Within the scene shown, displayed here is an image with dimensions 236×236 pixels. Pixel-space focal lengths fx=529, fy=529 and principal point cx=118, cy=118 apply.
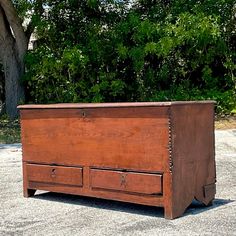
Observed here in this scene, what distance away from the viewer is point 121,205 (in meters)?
5.87

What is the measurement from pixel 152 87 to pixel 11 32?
4.46 m

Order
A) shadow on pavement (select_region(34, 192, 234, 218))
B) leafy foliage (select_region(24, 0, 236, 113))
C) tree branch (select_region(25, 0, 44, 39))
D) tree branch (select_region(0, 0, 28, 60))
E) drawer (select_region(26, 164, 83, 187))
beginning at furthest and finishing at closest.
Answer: tree branch (select_region(25, 0, 44, 39)), leafy foliage (select_region(24, 0, 236, 113)), tree branch (select_region(0, 0, 28, 60)), drawer (select_region(26, 164, 83, 187)), shadow on pavement (select_region(34, 192, 234, 218))

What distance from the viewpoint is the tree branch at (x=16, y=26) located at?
14.6 meters

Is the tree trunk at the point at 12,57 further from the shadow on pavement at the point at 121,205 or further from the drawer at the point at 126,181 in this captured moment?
the drawer at the point at 126,181

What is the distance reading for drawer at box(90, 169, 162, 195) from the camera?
5.24m

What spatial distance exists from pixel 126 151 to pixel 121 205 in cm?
74

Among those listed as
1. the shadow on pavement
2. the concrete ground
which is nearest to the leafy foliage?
the concrete ground

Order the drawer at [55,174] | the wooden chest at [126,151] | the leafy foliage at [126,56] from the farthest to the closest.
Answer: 1. the leafy foliage at [126,56]
2. the drawer at [55,174]
3. the wooden chest at [126,151]

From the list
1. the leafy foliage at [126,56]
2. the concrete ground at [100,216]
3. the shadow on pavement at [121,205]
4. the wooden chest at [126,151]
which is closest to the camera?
the concrete ground at [100,216]

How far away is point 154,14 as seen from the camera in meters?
15.2

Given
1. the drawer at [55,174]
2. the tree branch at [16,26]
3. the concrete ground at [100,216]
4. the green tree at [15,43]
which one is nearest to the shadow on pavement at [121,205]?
the concrete ground at [100,216]

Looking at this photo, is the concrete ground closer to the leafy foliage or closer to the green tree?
the leafy foliage

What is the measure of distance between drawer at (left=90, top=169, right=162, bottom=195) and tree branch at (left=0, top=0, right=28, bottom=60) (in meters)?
9.94

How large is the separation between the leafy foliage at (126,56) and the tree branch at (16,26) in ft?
1.17
